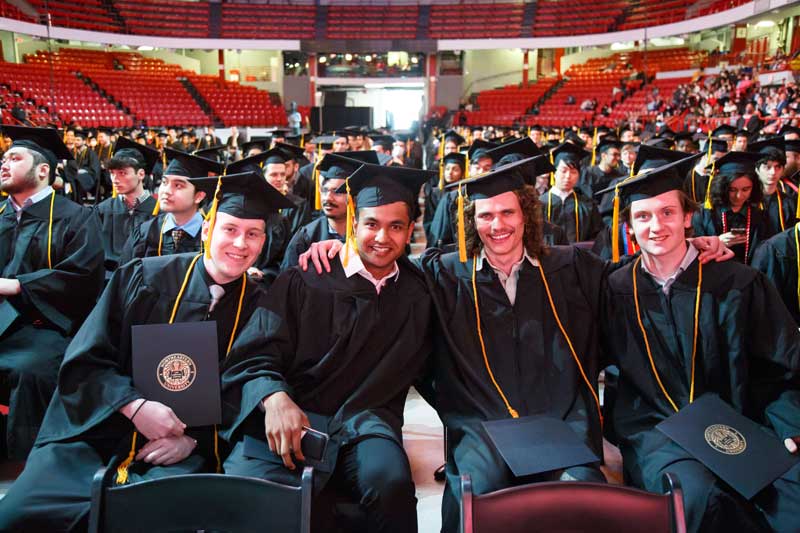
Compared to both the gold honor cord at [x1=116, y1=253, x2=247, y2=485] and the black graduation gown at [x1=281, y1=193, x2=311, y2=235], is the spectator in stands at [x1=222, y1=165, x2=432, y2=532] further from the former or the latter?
the black graduation gown at [x1=281, y1=193, x2=311, y2=235]

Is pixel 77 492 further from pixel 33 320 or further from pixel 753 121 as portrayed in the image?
pixel 753 121

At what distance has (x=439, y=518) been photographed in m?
3.11

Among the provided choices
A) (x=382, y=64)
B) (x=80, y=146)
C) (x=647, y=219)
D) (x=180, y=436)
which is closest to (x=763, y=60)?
(x=382, y=64)

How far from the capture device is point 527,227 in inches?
116

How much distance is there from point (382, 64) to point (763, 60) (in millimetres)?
17526

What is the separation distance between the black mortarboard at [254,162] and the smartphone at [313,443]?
179cm

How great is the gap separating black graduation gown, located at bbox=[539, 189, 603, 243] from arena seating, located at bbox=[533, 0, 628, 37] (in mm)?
26317

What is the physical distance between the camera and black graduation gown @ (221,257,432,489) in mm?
2609

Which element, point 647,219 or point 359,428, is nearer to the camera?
point 359,428

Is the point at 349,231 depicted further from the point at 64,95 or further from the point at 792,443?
the point at 64,95

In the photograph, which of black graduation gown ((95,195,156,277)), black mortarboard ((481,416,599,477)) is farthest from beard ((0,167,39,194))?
black mortarboard ((481,416,599,477))

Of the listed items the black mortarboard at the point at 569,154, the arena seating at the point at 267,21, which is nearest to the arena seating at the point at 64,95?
the arena seating at the point at 267,21

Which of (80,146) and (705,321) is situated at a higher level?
(80,146)

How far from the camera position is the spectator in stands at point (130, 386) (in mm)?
2299
